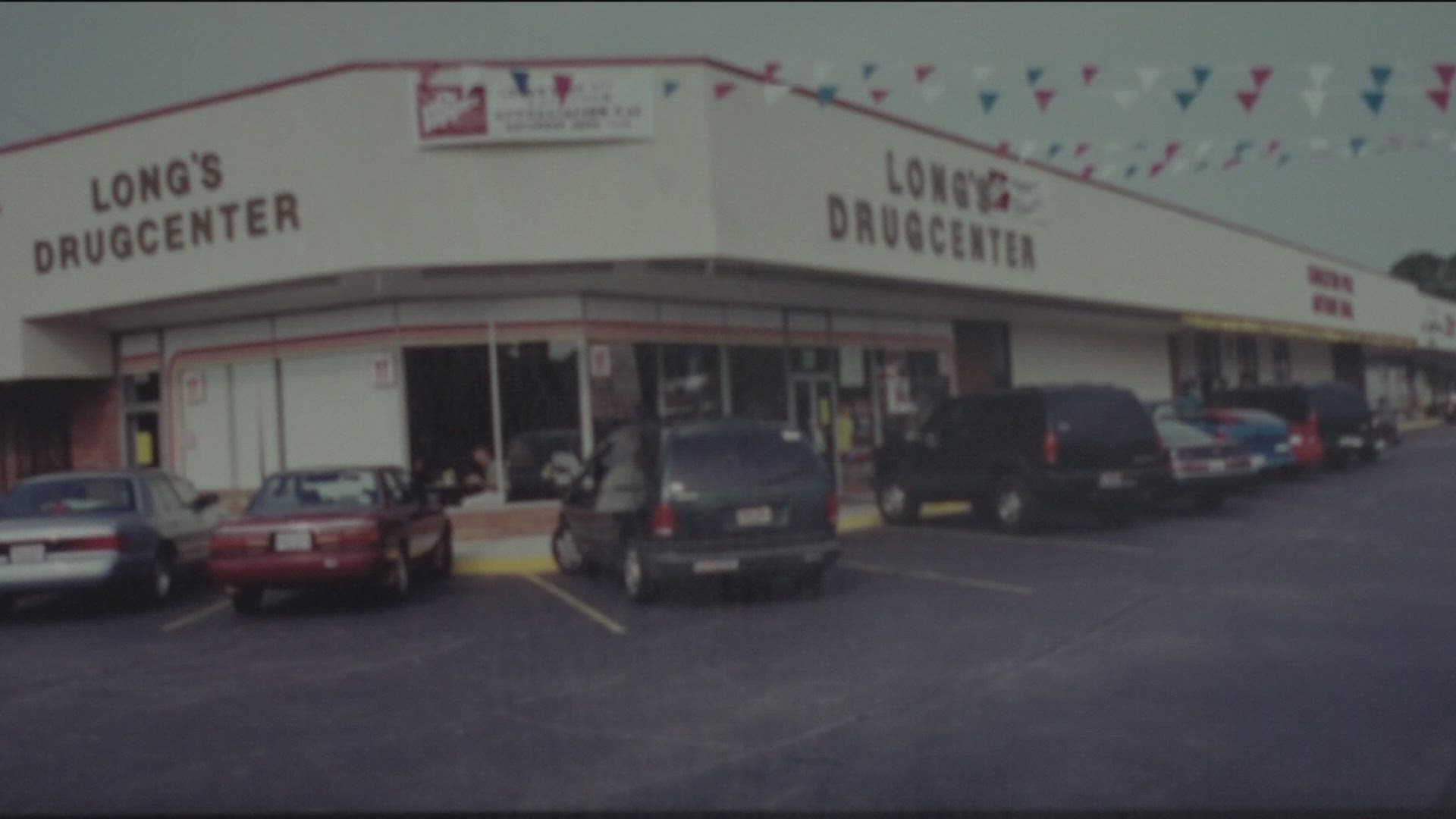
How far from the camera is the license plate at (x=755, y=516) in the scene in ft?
38.5

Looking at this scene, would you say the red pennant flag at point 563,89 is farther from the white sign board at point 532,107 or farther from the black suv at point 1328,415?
the black suv at point 1328,415

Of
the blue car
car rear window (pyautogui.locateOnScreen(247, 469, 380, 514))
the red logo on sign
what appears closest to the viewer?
Answer: car rear window (pyautogui.locateOnScreen(247, 469, 380, 514))

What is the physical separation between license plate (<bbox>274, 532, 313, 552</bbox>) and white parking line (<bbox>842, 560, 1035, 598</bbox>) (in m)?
5.73

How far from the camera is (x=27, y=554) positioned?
40.4 ft

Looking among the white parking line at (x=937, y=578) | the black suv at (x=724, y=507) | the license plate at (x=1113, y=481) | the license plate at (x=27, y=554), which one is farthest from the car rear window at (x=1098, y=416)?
the license plate at (x=27, y=554)

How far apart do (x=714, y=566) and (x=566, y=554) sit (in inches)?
149

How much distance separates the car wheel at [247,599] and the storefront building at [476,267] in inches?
218

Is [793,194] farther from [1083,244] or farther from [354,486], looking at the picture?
[1083,244]

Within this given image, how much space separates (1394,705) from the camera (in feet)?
23.3

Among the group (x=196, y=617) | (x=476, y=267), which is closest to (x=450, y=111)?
(x=476, y=267)

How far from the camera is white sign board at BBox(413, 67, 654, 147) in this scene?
16.9m

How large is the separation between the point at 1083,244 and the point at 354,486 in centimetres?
Result: 1942

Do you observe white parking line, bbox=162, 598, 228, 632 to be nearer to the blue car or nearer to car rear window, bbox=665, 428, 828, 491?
car rear window, bbox=665, 428, 828, 491

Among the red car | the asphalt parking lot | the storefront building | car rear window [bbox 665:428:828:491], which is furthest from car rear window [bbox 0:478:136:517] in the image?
car rear window [bbox 665:428:828:491]
